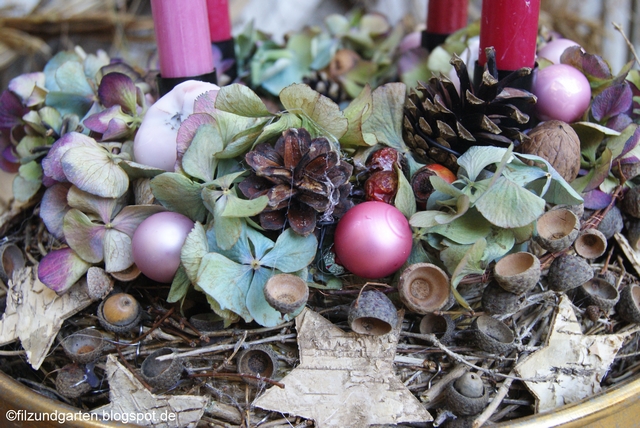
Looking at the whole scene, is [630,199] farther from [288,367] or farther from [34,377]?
[34,377]

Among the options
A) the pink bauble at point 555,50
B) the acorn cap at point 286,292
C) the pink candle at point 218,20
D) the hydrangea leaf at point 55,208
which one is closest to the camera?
the acorn cap at point 286,292

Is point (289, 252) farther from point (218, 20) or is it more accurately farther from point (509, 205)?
point (218, 20)

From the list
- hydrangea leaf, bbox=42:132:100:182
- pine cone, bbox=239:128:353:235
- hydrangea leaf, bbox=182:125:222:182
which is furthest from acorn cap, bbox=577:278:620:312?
hydrangea leaf, bbox=42:132:100:182

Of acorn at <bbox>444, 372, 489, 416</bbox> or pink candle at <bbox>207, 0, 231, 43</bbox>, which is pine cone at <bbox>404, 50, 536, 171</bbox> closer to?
acorn at <bbox>444, 372, 489, 416</bbox>

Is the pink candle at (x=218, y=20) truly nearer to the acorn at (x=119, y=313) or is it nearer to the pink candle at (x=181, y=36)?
the pink candle at (x=181, y=36)

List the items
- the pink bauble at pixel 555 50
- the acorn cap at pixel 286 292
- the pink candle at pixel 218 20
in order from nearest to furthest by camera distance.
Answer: the acorn cap at pixel 286 292
the pink bauble at pixel 555 50
the pink candle at pixel 218 20

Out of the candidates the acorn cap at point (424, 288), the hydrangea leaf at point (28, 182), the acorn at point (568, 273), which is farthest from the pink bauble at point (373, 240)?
the hydrangea leaf at point (28, 182)
